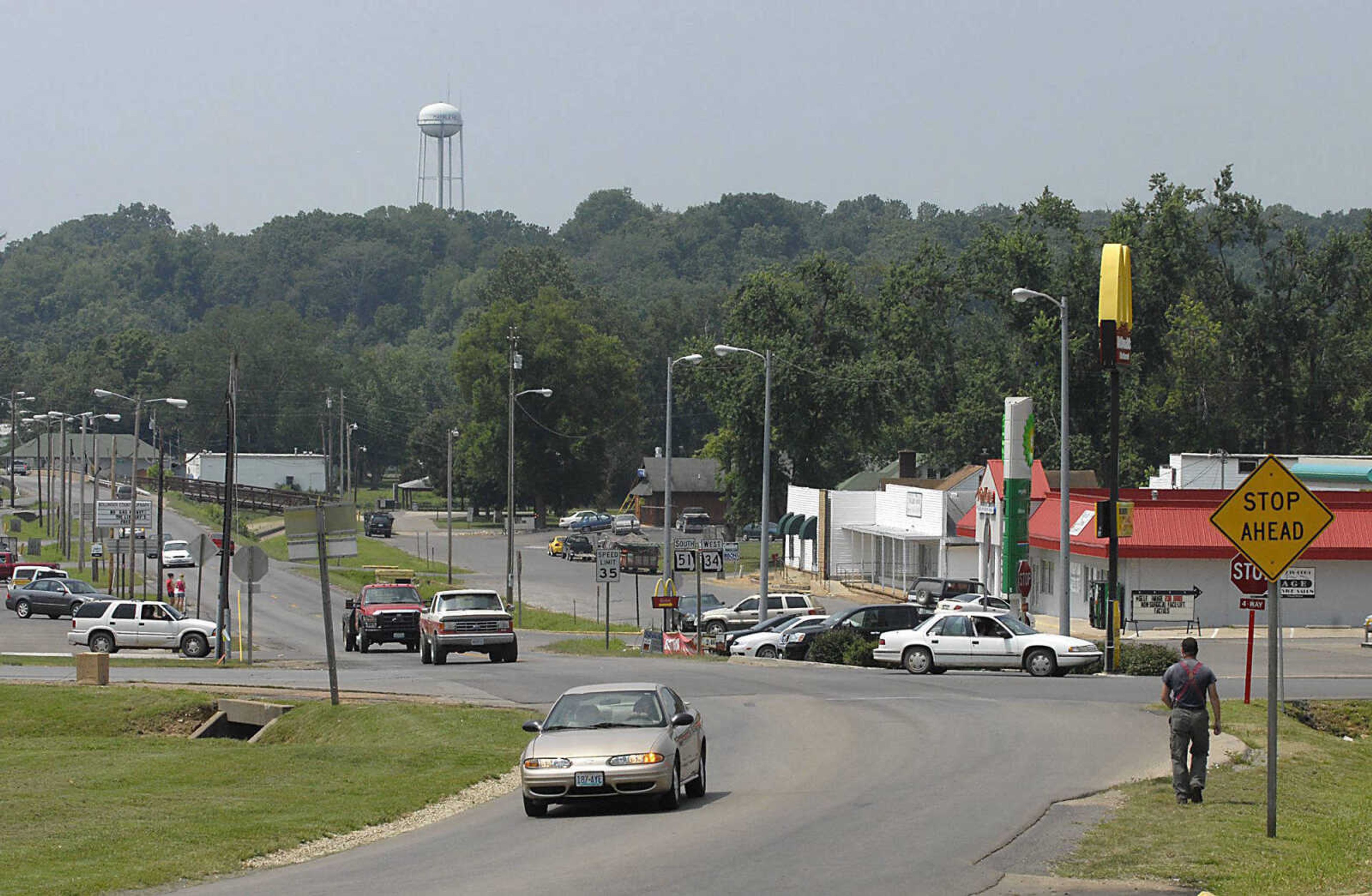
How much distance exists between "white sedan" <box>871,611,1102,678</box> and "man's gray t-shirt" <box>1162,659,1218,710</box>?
59.4 feet

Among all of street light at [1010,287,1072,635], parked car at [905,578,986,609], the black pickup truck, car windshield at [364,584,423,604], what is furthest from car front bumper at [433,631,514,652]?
the black pickup truck

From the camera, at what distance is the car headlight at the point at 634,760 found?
16.6 meters

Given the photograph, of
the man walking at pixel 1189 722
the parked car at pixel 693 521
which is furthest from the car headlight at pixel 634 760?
the parked car at pixel 693 521

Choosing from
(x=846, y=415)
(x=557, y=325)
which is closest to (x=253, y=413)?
(x=557, y=325)

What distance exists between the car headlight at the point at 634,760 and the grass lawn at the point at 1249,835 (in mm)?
4387

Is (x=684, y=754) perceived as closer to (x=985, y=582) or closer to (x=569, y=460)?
(x=985, y=582)

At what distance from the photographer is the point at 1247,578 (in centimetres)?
2441

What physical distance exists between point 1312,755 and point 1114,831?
7851 millimetres

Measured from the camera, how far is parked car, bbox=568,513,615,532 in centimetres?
11388

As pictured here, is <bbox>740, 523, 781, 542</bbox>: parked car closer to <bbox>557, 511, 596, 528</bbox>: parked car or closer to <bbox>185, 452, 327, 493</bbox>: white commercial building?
<bbox>557, 511, 596, 528</bbox>: parked car

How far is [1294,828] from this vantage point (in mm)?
15453

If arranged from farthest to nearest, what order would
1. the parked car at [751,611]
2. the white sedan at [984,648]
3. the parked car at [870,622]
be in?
the parked car at [751,611] → the parked car at [870,622] → the white sedan at [984,648]

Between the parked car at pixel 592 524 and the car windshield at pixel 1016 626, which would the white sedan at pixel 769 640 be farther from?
the parked car at pixel 592 524

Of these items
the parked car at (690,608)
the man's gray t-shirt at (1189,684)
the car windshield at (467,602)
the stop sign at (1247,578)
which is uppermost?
the stop sign at (1247,578)
